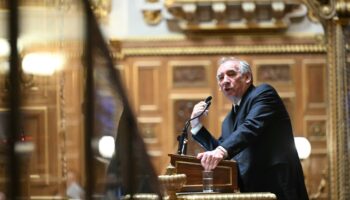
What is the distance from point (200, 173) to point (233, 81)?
0.65 metres

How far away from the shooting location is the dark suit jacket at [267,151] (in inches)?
179

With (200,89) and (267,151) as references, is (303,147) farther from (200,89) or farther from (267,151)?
(267,151)

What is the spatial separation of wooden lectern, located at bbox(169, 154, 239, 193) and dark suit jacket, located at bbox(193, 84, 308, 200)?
80 mm

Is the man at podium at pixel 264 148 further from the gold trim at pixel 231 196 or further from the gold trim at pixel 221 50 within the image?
the gold trim at pixel 221 50

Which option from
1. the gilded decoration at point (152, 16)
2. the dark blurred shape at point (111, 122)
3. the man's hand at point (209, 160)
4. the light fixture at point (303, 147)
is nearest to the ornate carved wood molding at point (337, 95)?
the light fixture at point (303, 147)

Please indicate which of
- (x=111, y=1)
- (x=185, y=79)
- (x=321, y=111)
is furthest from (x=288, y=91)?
(x=111, y=1)

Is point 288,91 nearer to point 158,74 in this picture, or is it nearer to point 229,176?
point 158,74

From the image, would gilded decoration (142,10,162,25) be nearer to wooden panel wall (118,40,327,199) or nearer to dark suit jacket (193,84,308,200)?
wooden panel wall (118,40,327,199)

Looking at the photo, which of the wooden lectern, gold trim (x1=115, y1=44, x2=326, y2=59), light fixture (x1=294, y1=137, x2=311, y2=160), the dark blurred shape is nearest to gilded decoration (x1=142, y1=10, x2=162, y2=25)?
gold trim (x1=115, y1=44, x2=326, y2=59)

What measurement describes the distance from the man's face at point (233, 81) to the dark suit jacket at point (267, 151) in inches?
4.6

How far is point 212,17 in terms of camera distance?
8.12m

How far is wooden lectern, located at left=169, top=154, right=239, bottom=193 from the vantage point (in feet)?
14.4

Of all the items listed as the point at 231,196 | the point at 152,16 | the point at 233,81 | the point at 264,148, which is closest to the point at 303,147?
the point at 152,16

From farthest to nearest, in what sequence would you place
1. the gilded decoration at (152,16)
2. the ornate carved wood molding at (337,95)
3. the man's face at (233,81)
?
the gilded decoration at (152,16), the ornate carved wood molding at (337,95), the man's face at (233,81)
